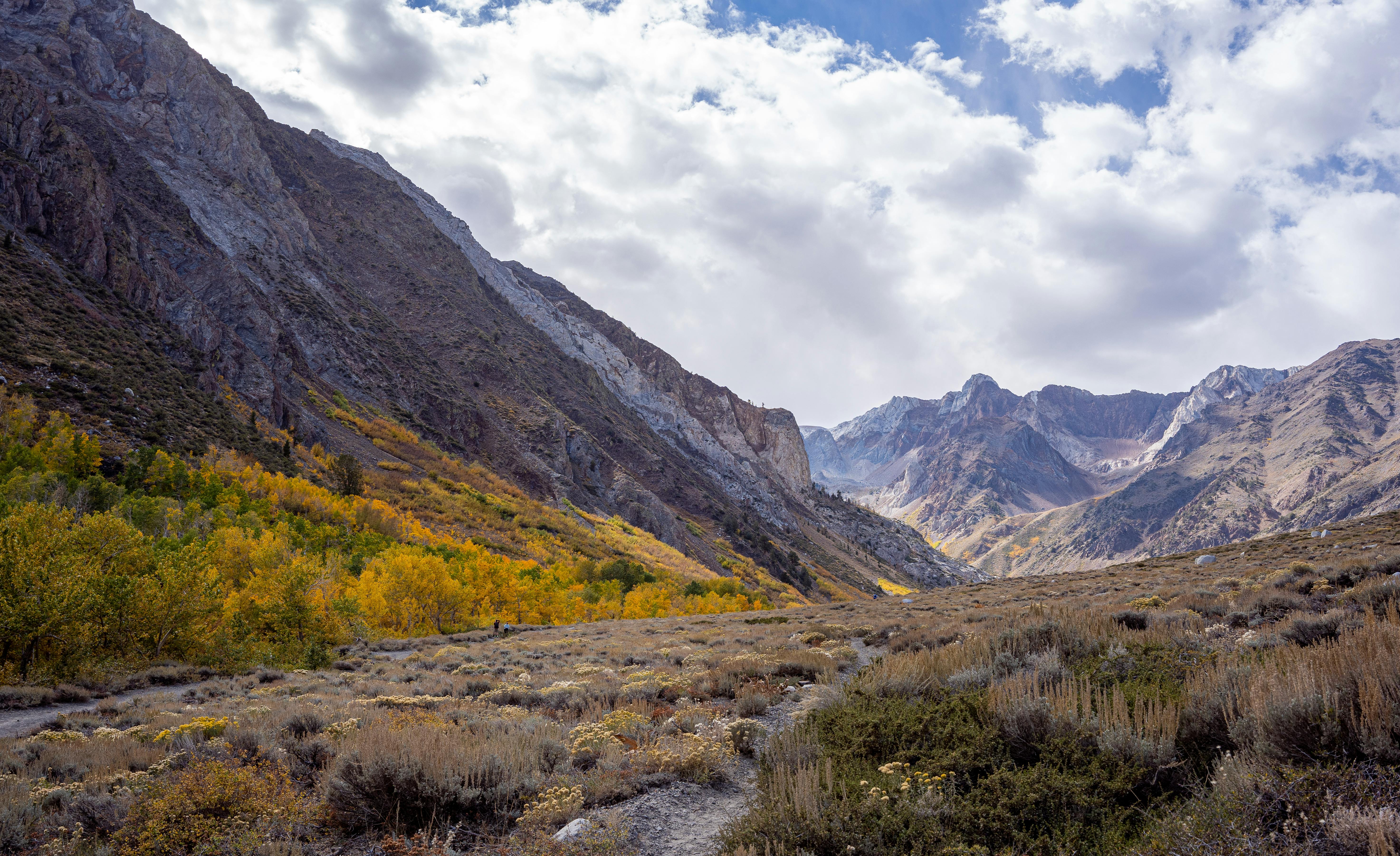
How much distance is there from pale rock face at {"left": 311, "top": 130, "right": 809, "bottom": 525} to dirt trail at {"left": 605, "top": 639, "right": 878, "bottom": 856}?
120 meters

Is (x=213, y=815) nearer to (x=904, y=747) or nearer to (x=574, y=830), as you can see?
(x=574, y=830)

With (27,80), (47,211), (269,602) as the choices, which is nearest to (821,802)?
(269,602)

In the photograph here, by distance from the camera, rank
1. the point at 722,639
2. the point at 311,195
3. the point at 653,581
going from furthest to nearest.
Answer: the point at 311,195 < the point at 653,581 < the point at 722,639

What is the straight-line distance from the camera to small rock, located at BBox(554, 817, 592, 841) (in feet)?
13.8

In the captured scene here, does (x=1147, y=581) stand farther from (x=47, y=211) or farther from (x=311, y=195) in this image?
(x=311, y=195)

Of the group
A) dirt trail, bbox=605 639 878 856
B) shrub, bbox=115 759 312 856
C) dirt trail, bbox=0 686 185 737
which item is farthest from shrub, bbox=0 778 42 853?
dirt trail, bbox=0 686 185 737

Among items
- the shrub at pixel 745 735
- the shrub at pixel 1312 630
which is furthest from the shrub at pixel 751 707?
the shrub at pixel 1312 630

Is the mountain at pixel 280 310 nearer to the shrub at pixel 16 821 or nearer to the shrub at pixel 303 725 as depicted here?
the shrub at pixel 303 725

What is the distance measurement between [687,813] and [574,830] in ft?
3.38

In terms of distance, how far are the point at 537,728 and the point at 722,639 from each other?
11.6m

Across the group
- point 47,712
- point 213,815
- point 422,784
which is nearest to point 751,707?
point 422,784

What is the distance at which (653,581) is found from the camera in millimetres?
48281

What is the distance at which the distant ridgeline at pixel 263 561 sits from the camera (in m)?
12.8

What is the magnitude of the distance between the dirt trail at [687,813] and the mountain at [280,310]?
136 ft
